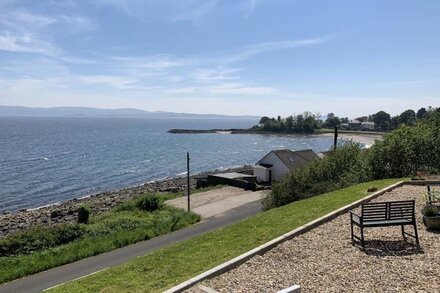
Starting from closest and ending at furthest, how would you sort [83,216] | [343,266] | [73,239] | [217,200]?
[343,266]
[73,239]
[83,216]
[217,200]

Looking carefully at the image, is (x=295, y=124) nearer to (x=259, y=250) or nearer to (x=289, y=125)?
(x=289, y=125)

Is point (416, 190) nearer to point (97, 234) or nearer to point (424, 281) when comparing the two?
point (424, 281)

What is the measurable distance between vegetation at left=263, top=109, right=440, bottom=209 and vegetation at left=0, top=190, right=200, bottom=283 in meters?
6.74

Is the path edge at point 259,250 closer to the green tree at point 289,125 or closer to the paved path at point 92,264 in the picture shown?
the paved path at point 92,264

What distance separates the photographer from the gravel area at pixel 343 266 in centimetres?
698

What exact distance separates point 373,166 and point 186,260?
17.4 m

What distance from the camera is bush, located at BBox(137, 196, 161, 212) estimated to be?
28.7 metres

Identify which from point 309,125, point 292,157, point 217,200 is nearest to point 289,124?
point 309,125

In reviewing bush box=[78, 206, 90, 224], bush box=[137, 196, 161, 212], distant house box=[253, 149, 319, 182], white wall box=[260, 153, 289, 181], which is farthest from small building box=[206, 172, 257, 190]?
bush box=[78, 206, 90, 224]

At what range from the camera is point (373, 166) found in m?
23.2

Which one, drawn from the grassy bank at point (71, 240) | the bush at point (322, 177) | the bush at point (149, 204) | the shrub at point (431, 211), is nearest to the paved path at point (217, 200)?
the bush at point (149, 204)

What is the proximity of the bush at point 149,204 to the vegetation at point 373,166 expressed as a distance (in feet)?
32.3

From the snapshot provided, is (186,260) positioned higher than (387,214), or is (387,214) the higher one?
(387,214)

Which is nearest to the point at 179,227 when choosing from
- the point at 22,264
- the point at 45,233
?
the point at 45,233
